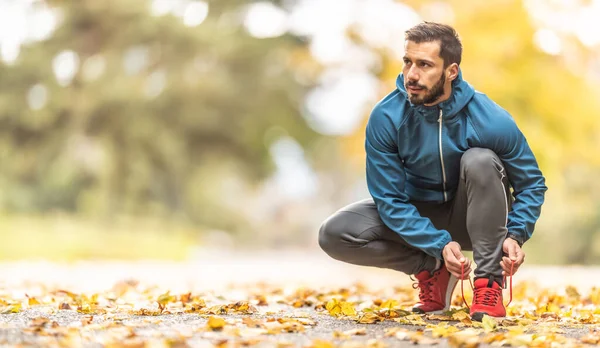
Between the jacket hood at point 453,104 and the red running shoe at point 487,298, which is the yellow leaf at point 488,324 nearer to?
the red running shoe at point 487,298

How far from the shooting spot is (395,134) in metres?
3.34

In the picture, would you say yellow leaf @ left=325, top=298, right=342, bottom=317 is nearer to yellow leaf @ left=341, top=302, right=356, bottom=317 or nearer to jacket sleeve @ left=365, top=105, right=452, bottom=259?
yellow leaf @ left=341, top=302, right=356, bottom=317

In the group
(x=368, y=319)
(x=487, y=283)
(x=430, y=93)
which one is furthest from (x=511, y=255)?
(x=430, y=93)

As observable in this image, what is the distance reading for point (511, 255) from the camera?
3.13 metres

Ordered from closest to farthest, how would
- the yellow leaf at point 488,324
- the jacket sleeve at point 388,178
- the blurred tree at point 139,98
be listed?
1. the yellow leaf at point 488,324
2. the jacket sleeve at point 388,178
3. the blurred tree at point 139,98

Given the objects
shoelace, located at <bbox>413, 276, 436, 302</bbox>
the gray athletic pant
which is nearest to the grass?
the gray athletic pant

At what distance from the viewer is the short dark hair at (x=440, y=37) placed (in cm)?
315

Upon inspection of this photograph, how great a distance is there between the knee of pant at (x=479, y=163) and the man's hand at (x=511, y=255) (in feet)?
0.92

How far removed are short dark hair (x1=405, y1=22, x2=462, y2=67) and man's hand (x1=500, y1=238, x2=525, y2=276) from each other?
79cm

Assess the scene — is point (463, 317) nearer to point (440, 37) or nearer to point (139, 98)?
point (440, 37)

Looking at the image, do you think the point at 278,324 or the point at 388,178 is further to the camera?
the point at 388,178

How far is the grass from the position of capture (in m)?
13.0

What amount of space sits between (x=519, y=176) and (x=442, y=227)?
17.1 inches

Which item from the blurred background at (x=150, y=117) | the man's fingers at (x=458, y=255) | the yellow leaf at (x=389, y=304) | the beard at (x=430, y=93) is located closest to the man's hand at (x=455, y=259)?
the man's fingers at (x=458, y=255)
